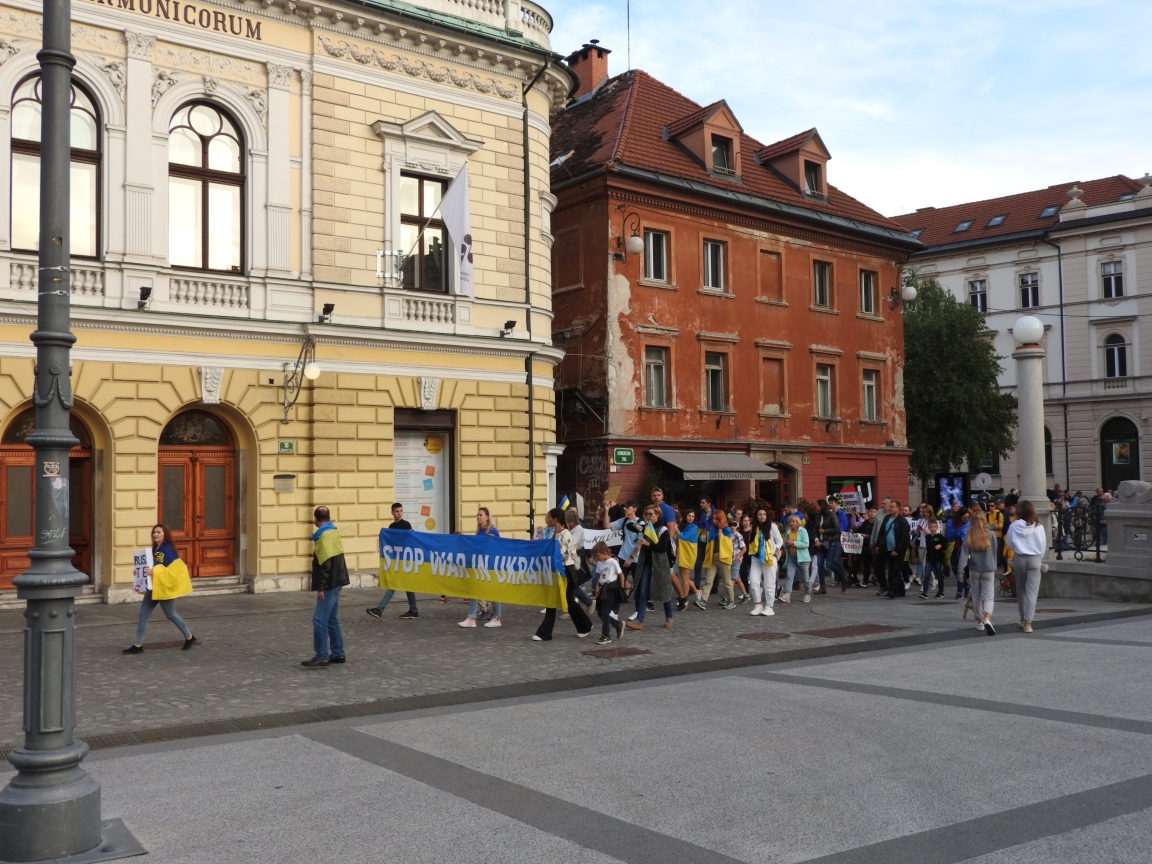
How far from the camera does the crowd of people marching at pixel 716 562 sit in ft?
44.9

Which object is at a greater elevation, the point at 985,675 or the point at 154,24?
the point at 154,24

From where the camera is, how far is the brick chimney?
38.3 metres

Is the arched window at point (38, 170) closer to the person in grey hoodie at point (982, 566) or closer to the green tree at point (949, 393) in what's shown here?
the person in grey hoodie at point (982, 566)

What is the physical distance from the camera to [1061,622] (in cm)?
1703

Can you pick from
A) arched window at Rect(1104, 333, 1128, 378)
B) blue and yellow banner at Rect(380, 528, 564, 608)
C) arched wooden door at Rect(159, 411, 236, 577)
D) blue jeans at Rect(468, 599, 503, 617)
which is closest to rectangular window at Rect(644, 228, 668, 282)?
arched wooden door at Rect(159, 411, 236, 577)

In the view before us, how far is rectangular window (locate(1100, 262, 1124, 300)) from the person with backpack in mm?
48052

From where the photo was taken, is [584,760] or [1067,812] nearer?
[1067,812]

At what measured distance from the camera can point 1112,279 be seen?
189 ft

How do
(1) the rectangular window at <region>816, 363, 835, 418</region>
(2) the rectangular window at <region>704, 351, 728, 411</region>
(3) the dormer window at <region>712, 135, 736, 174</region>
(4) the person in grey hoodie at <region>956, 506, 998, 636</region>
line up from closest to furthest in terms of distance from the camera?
(4) the person in grey hoodie at <region>956, 506, 998, 636</region>, (2) the rectangular window at <region>704, 351, 728, 411</region>, (3) the dormer window at <region>712, 135, 736, 174</region>, (1) the rectangular window at <region>816, 363, 835, 418</region>

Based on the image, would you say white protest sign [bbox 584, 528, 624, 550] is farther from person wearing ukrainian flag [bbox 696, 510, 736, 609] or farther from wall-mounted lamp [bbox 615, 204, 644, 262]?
wall-mounted lamp [bbox 615, 204, 644, 262]

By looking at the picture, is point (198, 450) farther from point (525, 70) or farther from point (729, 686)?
point (729, 686)

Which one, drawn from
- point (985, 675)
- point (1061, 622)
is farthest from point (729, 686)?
point (1061, 622)

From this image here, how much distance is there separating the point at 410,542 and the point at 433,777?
976cm

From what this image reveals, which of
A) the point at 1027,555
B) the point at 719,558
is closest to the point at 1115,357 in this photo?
the point at 719,558
